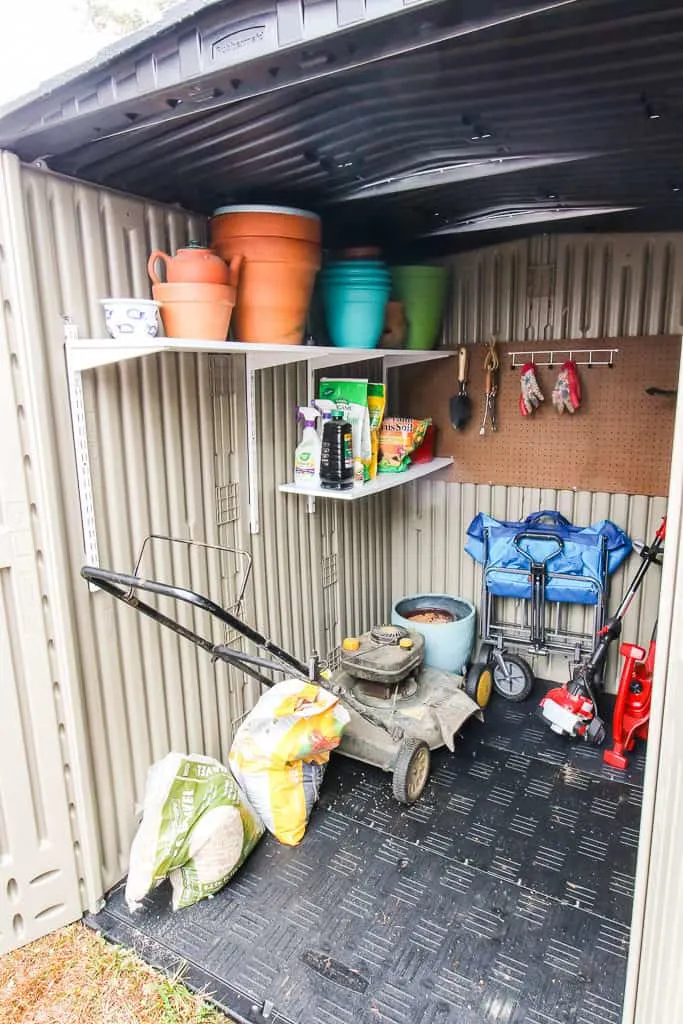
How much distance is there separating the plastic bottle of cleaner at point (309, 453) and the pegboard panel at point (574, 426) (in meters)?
1.09

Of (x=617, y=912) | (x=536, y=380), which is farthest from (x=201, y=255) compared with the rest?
(x=617, y=912)

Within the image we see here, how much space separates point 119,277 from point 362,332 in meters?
1.12

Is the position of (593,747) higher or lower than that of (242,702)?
lower

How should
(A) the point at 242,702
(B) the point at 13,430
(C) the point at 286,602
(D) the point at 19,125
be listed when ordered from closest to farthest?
(D) the point at 19,125
(B) the point at 13,430
(A) the point at 242,702
(C) the point at 286,602

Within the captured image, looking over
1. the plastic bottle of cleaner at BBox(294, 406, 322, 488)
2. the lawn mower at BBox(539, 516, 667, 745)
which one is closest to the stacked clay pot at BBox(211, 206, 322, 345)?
the plastic bottle of cleaner at BBox(294, 406, 322, 488)

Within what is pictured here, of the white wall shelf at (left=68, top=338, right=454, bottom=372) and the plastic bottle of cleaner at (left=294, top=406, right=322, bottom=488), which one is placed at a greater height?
the white wall shelf at (left=68, top=338, right=454, bottom=372)

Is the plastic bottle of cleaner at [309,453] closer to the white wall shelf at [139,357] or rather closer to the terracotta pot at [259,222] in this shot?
the white wall shelf at [139,357]

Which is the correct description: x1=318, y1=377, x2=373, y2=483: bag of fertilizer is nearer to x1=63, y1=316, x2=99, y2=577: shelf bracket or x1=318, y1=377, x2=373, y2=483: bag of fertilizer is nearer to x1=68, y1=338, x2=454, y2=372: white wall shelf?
x1=68, y1=338, x2=454, y2=372: white wall shelf

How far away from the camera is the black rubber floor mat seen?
1824 mm

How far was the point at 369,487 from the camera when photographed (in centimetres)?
281

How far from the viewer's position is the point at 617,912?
211 cm

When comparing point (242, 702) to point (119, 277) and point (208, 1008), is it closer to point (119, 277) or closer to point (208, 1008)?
point (208, 1008)

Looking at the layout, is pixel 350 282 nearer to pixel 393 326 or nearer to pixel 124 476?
pixel 393 326

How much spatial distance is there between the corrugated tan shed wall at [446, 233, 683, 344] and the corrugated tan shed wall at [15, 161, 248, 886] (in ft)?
5.43
